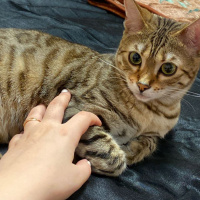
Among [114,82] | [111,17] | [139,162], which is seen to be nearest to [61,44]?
[114,82]

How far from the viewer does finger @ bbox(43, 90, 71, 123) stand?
1062mm

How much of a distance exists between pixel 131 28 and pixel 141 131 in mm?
494

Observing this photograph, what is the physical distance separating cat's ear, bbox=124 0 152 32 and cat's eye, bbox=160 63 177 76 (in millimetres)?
226

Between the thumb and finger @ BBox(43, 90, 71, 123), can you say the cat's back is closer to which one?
finger @ BBox(43, 90, 71, 123)

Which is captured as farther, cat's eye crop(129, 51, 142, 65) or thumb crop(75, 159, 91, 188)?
cat's eye crop(129, 51, 142, 65)

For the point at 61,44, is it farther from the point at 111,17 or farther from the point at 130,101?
the point at 111,17

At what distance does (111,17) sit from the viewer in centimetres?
285

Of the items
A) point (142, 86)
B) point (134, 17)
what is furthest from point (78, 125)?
point (134, 17)

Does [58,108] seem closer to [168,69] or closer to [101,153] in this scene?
[101,153]

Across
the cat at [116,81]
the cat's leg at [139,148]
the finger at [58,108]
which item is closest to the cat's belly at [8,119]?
the cat at [116,81]

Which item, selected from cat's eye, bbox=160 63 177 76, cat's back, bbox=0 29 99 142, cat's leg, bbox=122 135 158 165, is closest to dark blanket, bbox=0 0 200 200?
cat's leg, bbox=122 135 158 165

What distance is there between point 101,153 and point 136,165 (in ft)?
0.69

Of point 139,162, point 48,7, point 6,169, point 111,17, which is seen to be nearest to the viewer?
point 6,169

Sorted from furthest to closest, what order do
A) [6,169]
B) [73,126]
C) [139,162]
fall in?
[139,162]
[73,126]
[6,169]
